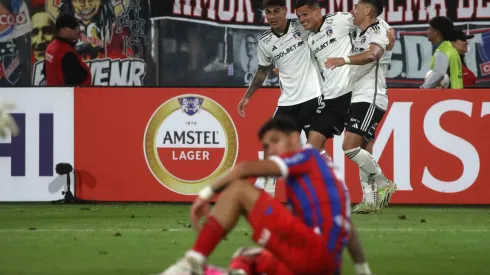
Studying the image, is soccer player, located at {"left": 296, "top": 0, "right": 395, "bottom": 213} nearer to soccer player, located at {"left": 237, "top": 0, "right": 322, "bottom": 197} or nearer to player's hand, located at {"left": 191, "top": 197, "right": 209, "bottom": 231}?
soccer player, located at {"left": 237, "top": 0, "right": 322, "bottom": 197}

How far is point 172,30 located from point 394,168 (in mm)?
5390

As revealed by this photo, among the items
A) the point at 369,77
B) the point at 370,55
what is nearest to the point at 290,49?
the point at 369,77

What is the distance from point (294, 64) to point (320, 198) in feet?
21.3

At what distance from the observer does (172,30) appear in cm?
1820

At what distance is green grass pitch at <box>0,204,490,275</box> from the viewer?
8.34 metres

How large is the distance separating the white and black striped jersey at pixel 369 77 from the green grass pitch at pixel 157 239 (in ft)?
3.81

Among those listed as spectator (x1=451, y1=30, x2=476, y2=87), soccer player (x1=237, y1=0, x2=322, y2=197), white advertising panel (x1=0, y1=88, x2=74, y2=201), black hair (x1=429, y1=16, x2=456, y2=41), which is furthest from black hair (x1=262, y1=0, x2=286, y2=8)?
spectator (x1=451, y1=30, x2=476, y2=87)

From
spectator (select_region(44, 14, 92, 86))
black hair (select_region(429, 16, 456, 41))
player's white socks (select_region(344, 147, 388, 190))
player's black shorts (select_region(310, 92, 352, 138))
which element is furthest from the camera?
spectator (select_region(44, 14, 92, 86))

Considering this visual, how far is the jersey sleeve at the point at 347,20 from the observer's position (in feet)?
42.1

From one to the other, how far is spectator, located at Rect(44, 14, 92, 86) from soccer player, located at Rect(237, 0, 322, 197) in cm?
282

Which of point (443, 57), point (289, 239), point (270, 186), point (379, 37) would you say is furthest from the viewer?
point (443, 57)

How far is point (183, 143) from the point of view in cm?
1407

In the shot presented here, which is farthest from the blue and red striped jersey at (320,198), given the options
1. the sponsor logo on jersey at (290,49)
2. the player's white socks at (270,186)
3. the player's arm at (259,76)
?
the player's arm at (259,76)

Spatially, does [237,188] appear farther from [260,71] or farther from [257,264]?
[260,71]
